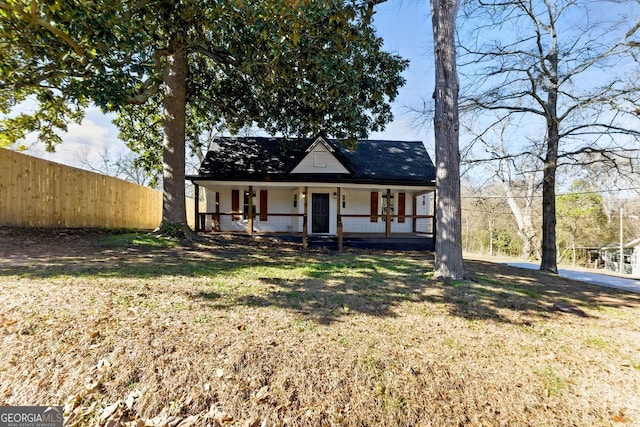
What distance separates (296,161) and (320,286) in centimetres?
979

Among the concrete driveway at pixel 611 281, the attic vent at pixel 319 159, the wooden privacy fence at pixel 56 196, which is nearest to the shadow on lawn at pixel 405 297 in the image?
the concrete driveway at pixel 611 281

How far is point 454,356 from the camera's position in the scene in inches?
132

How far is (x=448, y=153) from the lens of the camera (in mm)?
6285

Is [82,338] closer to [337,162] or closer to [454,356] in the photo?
[454,356]

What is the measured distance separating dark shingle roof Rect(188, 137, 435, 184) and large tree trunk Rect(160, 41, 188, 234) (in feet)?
11.0

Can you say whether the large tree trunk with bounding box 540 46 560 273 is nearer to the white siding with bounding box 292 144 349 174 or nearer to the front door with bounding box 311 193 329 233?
the white siding with bounding box 292 144 349 174

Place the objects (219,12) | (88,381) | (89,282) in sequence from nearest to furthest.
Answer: (88,381) → (89,282) → (219,12)

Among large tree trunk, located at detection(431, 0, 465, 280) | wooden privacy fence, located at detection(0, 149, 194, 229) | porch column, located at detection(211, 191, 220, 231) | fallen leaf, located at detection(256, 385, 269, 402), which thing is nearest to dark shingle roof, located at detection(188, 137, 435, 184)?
porch column, located at detection(211, 191, 220, 231)

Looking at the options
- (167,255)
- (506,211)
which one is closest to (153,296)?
(167,255)

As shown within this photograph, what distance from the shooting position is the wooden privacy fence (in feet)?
29.5

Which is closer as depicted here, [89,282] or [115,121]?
[89,282]

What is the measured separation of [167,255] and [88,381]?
5.17 m

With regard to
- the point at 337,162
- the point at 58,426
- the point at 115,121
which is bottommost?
the point at 58,426

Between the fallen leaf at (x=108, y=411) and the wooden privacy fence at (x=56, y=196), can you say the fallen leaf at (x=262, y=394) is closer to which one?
the fallen leaf at (x=108, y=411)
